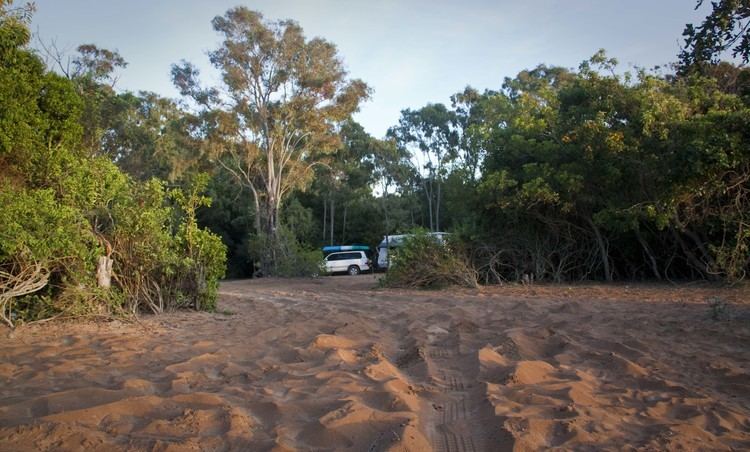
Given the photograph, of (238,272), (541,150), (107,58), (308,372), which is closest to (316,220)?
(238,272)

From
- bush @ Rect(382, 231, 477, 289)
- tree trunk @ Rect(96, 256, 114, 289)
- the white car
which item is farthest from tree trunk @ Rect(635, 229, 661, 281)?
the white car

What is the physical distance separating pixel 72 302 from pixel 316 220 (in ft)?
110

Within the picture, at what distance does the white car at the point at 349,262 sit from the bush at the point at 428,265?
569 inches

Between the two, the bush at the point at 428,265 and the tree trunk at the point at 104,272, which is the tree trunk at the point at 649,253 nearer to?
the bush at the point at 428,265

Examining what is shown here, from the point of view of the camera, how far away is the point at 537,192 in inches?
531

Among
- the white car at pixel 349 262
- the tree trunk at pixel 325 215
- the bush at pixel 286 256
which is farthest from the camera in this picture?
the tree trunk at pixel 325 215

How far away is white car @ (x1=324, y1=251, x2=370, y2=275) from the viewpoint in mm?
30016

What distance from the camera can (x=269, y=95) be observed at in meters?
24.1

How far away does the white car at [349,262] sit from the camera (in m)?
30.0

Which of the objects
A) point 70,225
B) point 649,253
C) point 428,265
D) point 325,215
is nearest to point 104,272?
point 70,225

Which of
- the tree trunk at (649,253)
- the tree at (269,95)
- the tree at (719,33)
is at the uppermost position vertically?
the tree at (269,95)

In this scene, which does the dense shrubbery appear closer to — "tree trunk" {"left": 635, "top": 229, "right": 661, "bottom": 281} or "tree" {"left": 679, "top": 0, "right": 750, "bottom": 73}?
"tree" {"left": 679, "top": 0, "right": 750, "bottom": 73}

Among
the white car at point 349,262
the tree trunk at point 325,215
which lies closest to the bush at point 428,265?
the white car at point 349,262

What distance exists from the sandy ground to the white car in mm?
21930
